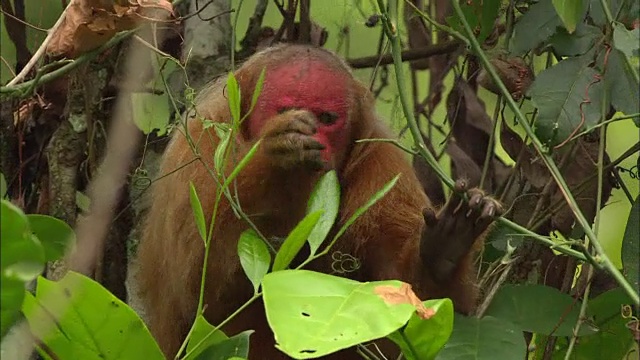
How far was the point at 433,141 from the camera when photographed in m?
3.79

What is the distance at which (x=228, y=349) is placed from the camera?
1996mm

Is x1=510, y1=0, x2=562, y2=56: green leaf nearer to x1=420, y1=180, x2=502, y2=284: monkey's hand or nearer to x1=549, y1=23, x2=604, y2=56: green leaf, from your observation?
x1=549, y1=23, x2=604, y2=56: green leaf

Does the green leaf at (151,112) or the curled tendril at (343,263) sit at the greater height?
the green leaf at (151,112)

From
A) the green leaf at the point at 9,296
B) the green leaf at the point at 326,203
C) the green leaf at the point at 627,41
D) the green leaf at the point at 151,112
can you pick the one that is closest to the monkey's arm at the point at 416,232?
the green leaf at the point at 326,203

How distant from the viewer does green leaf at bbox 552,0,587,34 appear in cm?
232

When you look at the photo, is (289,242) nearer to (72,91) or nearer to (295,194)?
(295,194)

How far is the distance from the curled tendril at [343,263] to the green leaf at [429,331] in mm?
936

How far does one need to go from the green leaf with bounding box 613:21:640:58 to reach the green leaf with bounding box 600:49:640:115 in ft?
0.51

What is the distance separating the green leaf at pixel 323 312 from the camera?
1.59 metres

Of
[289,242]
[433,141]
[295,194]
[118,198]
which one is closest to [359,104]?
[295,194]

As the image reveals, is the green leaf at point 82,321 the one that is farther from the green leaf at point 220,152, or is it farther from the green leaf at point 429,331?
the green leaf at point 429,331

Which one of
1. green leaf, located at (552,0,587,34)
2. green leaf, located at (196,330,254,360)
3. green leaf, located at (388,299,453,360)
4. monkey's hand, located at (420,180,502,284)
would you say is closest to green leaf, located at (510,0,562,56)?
green leaf, located at (552,0,587,34)

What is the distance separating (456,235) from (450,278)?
0.21m

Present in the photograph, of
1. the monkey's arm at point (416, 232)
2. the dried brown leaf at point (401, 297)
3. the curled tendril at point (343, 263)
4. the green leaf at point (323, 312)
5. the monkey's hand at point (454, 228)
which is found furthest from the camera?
the curled tendril at point (343, 263)
